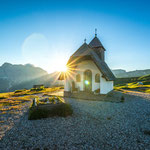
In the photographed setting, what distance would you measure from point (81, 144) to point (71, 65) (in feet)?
51.0

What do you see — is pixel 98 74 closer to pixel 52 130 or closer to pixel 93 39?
pixel 93 39

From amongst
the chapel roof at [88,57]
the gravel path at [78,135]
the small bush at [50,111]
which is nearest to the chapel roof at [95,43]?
the chapel roof at [88,57]

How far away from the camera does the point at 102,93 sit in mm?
16656

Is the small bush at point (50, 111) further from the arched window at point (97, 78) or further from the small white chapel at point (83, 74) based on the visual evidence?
the arched window at point (97, 78)

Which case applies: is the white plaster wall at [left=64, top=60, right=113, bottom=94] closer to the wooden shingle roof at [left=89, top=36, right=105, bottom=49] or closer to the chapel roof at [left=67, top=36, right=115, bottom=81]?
the chapel roof at [left=67, top=36, right=115, bottom=81]

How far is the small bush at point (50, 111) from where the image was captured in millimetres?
8062

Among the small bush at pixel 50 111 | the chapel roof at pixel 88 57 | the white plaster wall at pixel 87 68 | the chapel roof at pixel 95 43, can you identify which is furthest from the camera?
the chapel roof at pixel 95 43

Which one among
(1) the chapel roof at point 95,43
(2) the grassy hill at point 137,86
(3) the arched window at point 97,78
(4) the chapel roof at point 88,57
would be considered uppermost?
(1) the chapel roof at point 95,43

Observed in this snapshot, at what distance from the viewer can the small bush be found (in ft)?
26.5

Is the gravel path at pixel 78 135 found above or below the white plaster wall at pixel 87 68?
below

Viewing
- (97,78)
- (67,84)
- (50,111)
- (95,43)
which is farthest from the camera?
(95,43)

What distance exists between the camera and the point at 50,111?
337 inches

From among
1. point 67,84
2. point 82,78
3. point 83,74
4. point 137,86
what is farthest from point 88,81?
point 137,86

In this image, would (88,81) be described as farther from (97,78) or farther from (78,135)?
(78,135)
